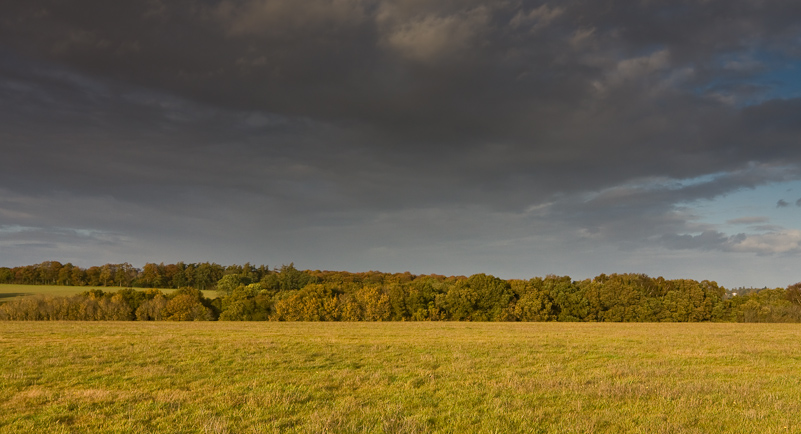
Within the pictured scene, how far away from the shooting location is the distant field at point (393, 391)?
33.8 feet

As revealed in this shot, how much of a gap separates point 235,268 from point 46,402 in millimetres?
135687

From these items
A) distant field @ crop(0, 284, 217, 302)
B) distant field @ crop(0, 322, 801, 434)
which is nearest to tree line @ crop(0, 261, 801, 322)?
distant field @ crop(0, 284, 217, 302)

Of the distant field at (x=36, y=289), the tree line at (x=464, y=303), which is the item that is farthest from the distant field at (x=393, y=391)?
the distant field at (x=36, y=289)

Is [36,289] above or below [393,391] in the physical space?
below

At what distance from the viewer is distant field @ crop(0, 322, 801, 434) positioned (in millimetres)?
10297

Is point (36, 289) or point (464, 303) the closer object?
point (464, 303)

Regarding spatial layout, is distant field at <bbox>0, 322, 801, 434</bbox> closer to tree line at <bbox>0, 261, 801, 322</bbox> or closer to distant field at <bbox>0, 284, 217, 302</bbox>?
tree line at <bbox>0, 261, 801, 322</bbox>

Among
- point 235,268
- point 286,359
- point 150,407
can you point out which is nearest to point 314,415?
point 150,407

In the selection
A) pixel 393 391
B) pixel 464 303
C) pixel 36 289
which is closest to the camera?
pixel 393 391

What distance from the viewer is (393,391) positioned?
13742 mm

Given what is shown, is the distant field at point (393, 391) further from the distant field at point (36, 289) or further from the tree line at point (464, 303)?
the distant field at point (36, 289)

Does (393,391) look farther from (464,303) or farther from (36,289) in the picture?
(36,289)

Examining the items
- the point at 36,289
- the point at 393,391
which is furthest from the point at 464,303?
the point at 36,289

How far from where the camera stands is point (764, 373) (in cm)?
1791
